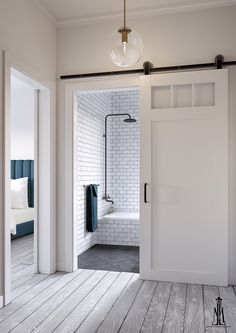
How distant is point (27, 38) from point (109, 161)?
3.15 metres

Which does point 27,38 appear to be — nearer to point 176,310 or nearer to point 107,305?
point 107,305

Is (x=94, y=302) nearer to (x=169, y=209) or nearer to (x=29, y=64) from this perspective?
(x=169, y=209)

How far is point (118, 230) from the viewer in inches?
215

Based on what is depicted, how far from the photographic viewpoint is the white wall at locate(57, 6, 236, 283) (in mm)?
3477

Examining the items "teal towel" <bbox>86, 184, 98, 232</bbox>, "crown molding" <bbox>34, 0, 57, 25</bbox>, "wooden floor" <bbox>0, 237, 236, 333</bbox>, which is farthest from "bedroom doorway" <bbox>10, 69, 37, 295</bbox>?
"crown molding" <bbox>34, 0, 57, 25</bbox>

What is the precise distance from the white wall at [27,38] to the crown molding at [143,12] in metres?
0.16

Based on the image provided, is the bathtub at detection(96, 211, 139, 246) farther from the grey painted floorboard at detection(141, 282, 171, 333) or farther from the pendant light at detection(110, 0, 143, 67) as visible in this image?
the pendant light at detection(110, 0, 143, 67)

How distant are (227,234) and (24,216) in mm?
3921

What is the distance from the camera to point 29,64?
11.2ft

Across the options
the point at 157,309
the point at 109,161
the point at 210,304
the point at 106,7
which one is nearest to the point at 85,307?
the point at 157,309

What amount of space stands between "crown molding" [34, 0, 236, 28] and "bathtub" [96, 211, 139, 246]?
3.04 meters

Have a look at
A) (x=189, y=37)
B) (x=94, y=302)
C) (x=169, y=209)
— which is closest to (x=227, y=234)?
(x=169, y=209)

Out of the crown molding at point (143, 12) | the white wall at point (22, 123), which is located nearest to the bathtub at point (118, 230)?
the white wall at point (22, 123)

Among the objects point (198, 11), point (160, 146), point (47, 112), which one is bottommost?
point (160, 146)
